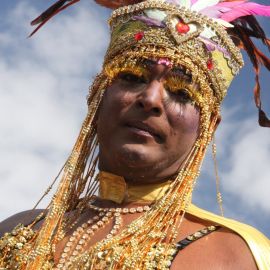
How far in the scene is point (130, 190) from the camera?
3840 mm

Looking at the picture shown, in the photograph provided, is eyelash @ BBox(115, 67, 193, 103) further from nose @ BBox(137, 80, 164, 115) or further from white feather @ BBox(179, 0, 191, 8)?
white feather @ BBox(179, 0, 191, 8)

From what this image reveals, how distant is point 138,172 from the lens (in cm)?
376

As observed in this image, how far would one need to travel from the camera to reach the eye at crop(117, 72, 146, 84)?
12.5 feet

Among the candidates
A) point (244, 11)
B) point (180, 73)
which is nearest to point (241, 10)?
point (244, 11)

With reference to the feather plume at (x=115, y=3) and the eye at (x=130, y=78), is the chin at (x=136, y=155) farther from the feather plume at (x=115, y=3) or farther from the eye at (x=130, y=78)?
the feather plume at (x=115, y=3)

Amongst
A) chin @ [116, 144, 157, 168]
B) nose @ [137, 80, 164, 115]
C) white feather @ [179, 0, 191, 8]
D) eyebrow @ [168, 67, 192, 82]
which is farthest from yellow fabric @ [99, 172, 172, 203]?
white feather @ [179, 0, 191, 8]

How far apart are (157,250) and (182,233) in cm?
21

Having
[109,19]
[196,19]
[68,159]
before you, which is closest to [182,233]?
[68,159]

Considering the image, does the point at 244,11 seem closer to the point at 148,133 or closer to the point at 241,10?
the point at 241,10

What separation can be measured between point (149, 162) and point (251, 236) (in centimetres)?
66

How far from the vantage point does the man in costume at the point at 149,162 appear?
3443 millimetres

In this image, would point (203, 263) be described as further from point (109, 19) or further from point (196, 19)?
point (109, 19)

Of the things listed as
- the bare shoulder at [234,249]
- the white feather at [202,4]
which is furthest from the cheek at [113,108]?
the bare shoulder at [234,249]

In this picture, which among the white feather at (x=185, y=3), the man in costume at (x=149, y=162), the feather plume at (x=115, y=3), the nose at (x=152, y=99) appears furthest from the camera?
the feather plume at (x=115, y=3)
